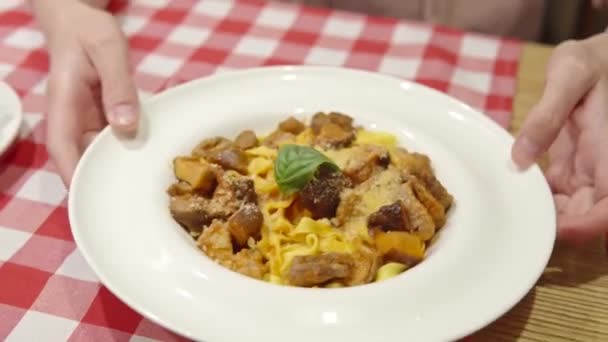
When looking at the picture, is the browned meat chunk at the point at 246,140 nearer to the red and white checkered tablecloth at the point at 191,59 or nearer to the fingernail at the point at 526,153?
the red and white checkered tablecloth at the point at 191,59

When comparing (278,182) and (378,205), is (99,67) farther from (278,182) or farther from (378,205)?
(378,205)

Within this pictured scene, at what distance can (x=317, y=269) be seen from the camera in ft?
3.79

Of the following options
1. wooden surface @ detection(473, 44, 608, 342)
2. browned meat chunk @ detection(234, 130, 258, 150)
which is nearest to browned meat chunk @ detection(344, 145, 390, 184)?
browned meat chunk @ detection(234, 130, 258, 150)

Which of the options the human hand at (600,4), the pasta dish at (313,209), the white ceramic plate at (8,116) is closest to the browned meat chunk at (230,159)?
the pasta dish at (313,209)

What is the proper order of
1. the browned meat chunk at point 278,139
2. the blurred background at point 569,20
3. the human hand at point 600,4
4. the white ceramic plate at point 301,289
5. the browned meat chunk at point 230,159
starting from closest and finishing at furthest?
the white ceramic plate at point 301,289, the browned meat chunk at point 230,159, the browned meat chunk at point 278,139, the human hand at point 600,4, the blurred background at point 569,20

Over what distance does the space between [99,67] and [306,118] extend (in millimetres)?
454

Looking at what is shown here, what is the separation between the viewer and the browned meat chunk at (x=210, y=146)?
1421 millimetres

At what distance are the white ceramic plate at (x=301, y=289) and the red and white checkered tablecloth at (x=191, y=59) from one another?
0.17 metres

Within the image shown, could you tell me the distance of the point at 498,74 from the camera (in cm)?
198

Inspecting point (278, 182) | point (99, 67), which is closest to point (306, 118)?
point (278, 182)

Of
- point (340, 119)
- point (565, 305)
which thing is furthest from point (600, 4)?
point (565, 305)

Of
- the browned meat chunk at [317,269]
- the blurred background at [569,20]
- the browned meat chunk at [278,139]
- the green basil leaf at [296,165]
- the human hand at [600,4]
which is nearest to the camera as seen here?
the browned meat chunk at [317,269]

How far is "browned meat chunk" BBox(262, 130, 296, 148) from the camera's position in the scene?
4.89ft

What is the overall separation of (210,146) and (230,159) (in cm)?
8
